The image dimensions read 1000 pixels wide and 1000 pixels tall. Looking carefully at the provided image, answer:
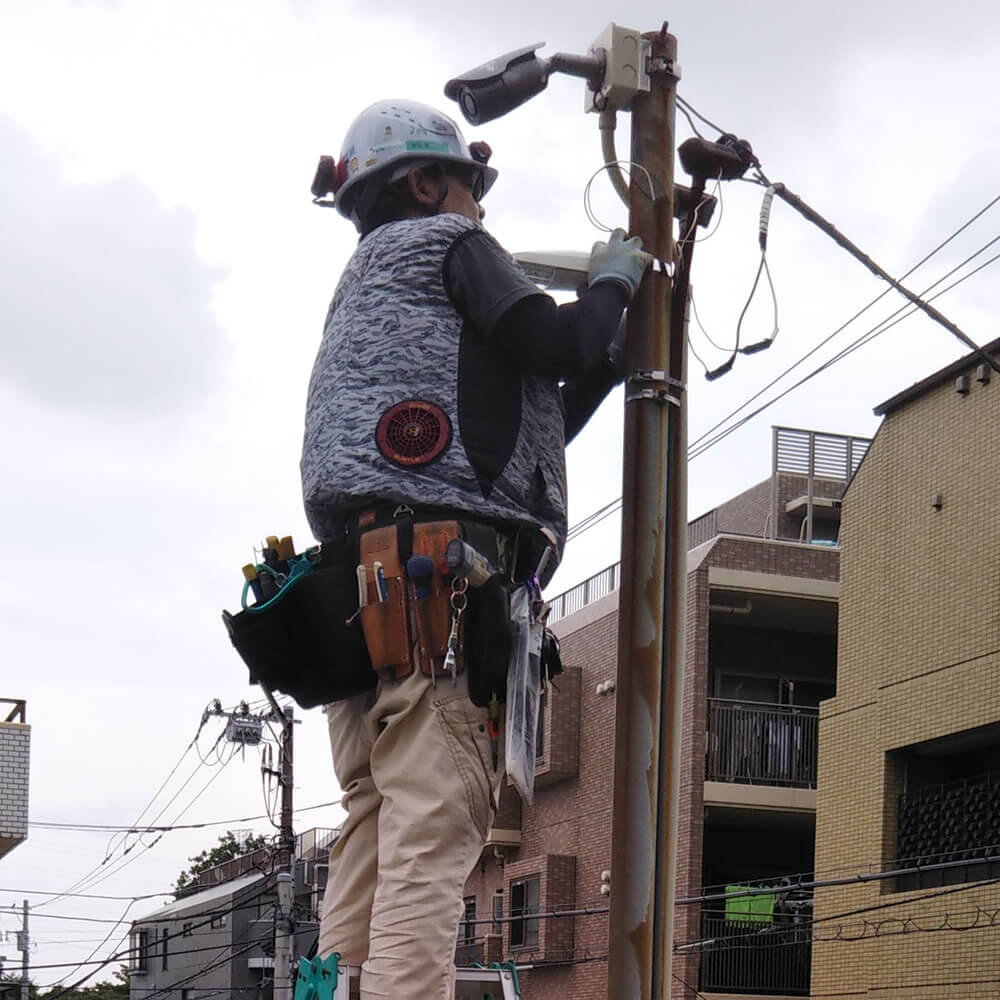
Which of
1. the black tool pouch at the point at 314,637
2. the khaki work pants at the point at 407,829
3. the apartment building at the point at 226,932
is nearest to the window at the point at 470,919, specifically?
the apartment building at the point at 226,932

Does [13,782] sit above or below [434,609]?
below

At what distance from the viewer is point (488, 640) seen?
4980mm

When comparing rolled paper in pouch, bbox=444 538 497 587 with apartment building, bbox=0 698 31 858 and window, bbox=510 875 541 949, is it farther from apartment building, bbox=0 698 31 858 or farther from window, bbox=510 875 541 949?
window, bbox=510 875 541 949

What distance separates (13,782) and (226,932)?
82.3 ft

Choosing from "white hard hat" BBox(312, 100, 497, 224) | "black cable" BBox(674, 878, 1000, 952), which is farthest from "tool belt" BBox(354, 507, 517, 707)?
"black cable" BBox(674, 878, 1000, 952)

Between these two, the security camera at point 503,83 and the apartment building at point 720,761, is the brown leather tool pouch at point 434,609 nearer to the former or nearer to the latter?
the security camera at point 503,83

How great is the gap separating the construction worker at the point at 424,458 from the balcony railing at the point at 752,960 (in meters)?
23.1

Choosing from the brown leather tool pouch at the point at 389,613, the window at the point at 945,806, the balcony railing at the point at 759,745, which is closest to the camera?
the brown leather tool pouch at the point at 389,613

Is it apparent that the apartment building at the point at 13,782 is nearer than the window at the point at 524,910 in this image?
Yes

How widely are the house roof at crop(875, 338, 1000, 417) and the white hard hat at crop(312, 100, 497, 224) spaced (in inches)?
651

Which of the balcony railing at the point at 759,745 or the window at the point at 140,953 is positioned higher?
the balcony railing at the point at 759,745

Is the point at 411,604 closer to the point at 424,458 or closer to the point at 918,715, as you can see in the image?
the point at 424,458

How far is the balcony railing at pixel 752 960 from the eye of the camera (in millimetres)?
27719

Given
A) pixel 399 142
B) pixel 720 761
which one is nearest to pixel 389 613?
pixel 399 142
